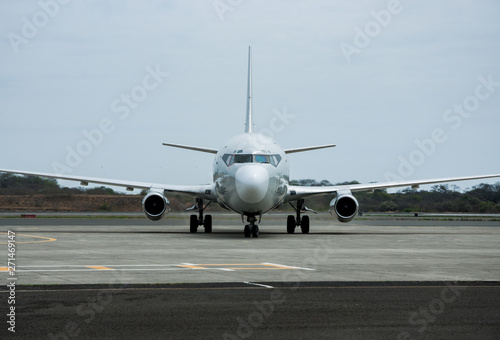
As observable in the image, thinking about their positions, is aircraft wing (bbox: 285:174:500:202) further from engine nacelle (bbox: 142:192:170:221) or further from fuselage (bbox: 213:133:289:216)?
engine nacelle (bbox: 142:192:170:221)

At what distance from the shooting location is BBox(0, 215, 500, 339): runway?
8562 millimetres

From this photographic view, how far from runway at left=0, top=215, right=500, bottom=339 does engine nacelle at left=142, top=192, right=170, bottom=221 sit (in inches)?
489

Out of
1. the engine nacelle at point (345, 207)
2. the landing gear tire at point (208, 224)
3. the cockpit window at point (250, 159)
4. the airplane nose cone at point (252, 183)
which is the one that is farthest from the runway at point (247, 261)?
the landing gear tire at point (208, 224)

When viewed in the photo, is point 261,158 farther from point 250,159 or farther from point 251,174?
point 251,174

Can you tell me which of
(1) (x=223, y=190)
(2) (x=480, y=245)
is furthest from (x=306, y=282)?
(1) (x=223, y=190)

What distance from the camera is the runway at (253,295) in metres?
8.56

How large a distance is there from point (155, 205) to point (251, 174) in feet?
21.3

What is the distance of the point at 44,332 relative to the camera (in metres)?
8.26

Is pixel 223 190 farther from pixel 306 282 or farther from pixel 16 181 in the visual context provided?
pixel 16 181

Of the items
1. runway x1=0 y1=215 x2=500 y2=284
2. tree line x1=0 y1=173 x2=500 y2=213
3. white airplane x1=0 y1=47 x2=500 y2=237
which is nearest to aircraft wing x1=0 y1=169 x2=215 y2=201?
white airplane x1=0 y1=47 x2=500 y2=237

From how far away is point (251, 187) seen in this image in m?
27.7

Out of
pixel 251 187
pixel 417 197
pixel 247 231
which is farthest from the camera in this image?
pixel 417 197

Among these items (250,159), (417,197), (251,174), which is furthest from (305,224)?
(417,197)

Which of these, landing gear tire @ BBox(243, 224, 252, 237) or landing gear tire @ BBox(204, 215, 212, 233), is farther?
landing gear tire @ BBox(204, 215, 212, 233)
